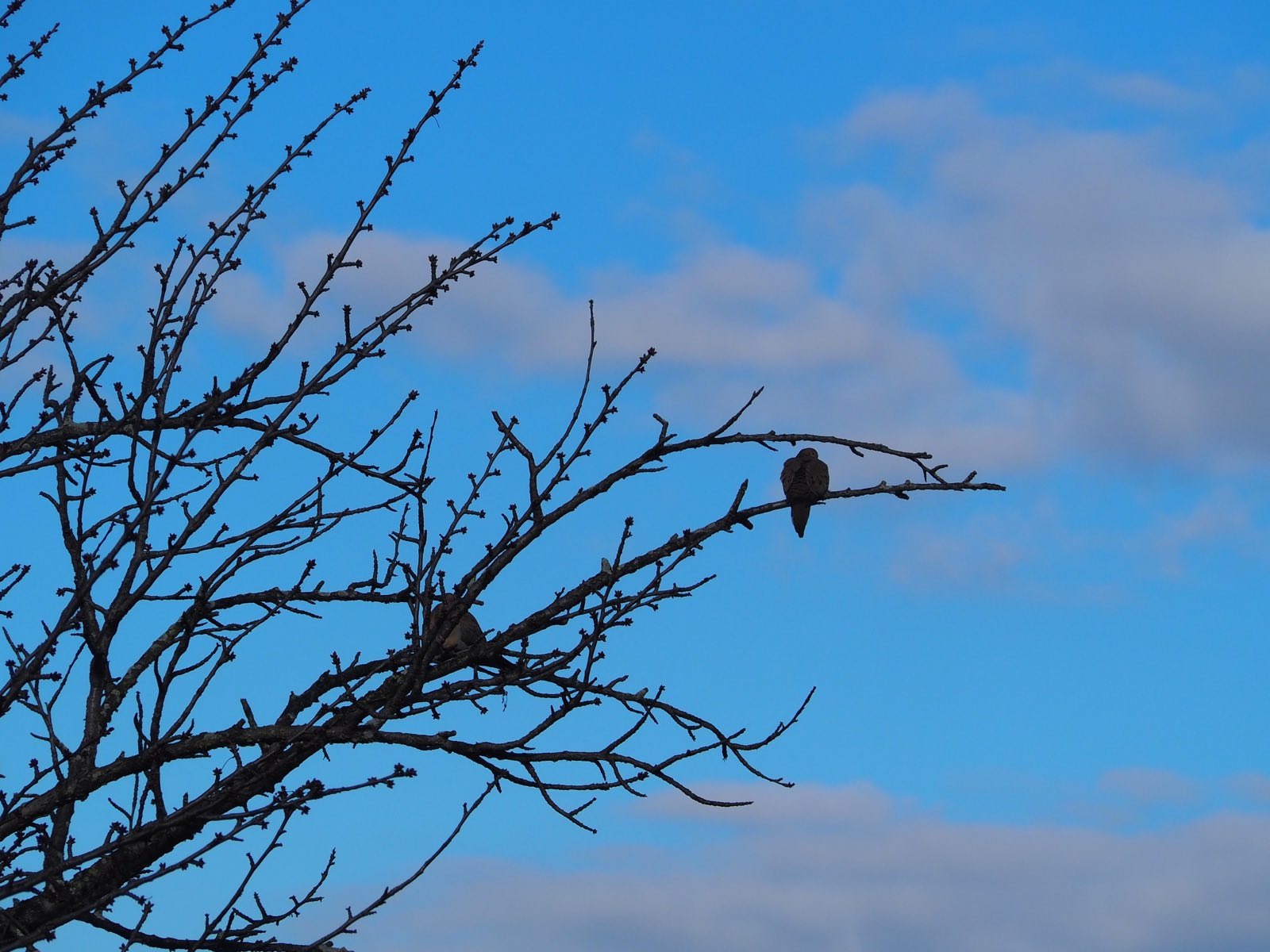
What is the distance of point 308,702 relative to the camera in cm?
579

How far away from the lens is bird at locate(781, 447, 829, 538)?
9.56 meters

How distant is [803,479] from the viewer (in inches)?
380

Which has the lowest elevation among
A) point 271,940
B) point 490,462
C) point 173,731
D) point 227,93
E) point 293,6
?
point 271,940

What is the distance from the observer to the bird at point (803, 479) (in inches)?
376

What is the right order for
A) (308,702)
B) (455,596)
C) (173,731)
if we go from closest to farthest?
1. (455,596)
2. (173,731)
3. (308,702)

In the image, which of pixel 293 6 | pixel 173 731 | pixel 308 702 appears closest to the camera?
pixel 173 731

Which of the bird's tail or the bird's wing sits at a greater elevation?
the bird's wing

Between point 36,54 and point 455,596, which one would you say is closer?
point 455,596

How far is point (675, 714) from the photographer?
5.66 metres

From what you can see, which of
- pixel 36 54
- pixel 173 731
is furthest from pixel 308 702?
pixel 36 54

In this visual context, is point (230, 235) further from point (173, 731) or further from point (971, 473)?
point (971, 473)

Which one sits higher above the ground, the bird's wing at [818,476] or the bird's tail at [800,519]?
the bird's wing at [818,476]

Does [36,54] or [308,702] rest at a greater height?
[36,54]

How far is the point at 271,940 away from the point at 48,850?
856 millimetres
